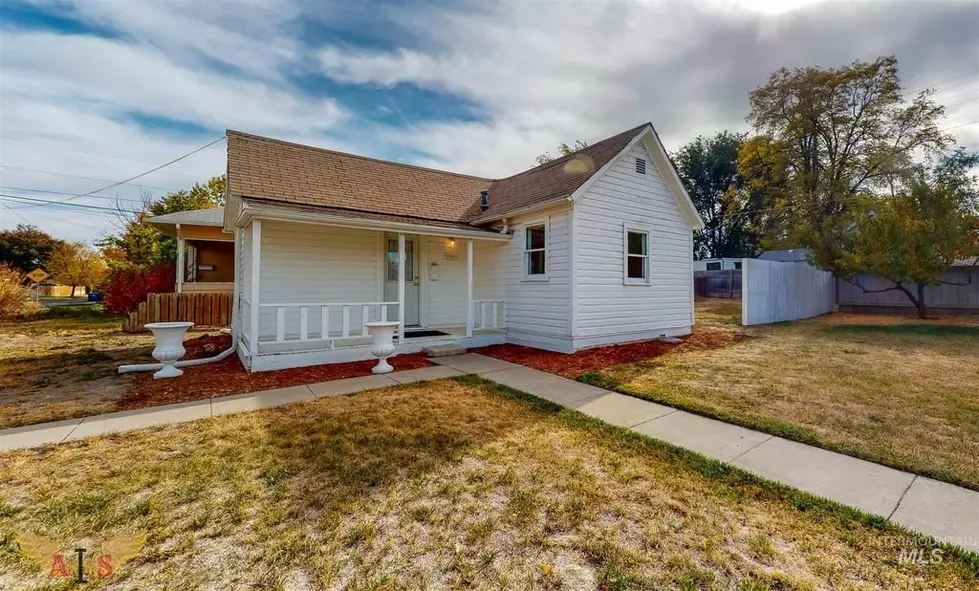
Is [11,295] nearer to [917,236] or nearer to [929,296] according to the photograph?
[917,236]

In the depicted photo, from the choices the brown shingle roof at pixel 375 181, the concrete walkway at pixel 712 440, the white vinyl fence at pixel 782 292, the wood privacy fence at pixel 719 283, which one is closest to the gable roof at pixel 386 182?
the brown shingle roof at pixel 375 181

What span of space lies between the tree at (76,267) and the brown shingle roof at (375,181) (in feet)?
85.8

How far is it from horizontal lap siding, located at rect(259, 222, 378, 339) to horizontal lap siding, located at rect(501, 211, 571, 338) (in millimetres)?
3410

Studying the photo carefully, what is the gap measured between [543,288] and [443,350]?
9.16ft

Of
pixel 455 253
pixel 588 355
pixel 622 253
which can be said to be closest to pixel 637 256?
pixel 622 253

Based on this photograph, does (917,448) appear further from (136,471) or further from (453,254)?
(453,254)

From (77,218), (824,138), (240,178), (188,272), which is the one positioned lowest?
(188,272)

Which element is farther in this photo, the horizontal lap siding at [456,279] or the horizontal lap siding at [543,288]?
the horizontal lap siding at [456,279]

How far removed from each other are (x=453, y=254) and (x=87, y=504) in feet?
28.4

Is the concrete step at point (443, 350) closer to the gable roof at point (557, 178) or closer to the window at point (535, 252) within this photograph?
the window at point (535, 252)

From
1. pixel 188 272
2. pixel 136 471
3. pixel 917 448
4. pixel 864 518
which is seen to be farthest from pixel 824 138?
pixel 188 272

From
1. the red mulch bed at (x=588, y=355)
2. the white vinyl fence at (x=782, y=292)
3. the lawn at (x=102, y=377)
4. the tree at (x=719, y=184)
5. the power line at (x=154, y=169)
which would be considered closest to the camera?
the lawn at (x=102, y=377)

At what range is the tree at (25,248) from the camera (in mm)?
30312

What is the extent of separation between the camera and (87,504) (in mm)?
2754
